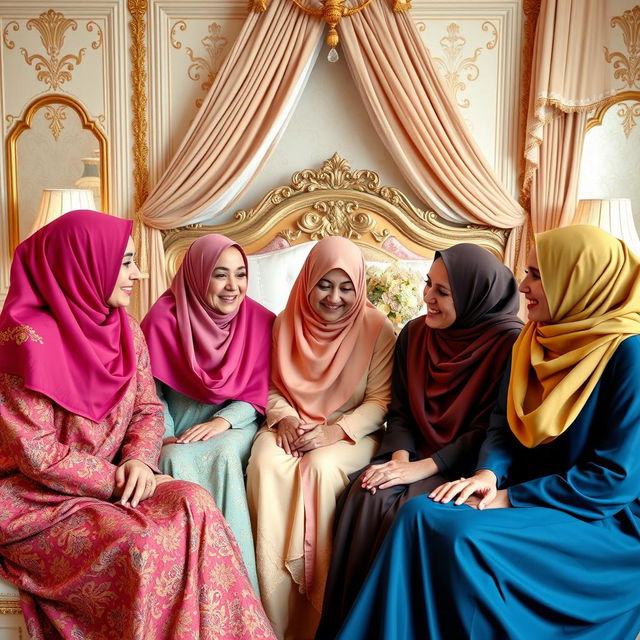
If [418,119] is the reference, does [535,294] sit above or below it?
below

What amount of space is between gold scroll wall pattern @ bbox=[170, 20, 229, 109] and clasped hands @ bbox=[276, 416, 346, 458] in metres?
2.42

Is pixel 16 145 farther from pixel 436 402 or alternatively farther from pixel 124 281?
pixel 436 402

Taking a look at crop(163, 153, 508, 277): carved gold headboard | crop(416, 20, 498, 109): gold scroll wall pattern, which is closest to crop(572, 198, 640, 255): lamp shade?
crop(163, 153, 508, 277): carved gold headboard

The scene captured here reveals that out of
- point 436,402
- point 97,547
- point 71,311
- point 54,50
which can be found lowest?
point 97,547

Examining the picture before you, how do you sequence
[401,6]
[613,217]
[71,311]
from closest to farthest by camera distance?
[71,311] < [613,217] < [401,6]

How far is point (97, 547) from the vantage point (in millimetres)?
2049

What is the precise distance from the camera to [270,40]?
13.9 feet

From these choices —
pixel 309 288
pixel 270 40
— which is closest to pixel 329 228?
pixel 270 40

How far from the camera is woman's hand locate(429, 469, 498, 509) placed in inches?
86.5

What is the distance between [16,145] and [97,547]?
3230 mm

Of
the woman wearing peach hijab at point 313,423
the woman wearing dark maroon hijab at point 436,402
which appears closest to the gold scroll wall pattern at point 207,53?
the woman wearing peach hijab at point 313,423

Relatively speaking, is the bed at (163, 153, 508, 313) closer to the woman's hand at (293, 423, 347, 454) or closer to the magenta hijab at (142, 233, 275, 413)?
the magenta hijab at (142, 233, 275, 413)

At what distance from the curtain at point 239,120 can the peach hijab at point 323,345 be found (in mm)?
1549

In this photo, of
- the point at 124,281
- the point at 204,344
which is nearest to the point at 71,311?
the point at 124,281
